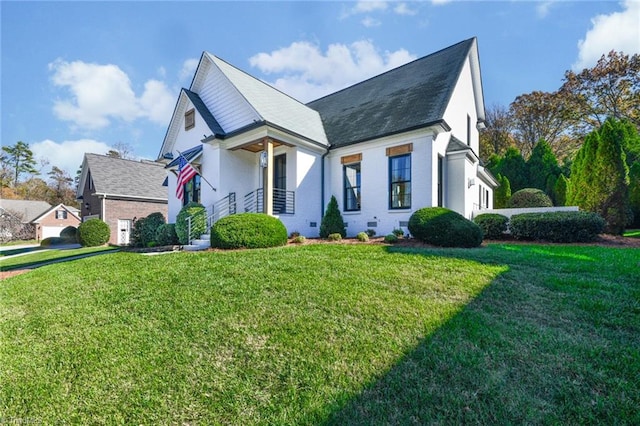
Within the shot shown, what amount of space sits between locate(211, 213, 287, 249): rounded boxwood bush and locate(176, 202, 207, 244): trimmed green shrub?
81.9 inches

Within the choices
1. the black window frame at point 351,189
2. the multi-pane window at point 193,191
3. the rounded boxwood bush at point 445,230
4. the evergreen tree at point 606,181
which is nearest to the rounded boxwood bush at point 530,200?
the evergreen tree at point 606,181

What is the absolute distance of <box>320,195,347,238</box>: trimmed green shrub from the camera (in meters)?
11.1

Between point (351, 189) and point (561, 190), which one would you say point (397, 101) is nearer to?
point (351, 189)

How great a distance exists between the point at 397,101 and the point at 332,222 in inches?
234

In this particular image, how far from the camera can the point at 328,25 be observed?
420 inches

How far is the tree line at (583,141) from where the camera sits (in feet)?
34.2

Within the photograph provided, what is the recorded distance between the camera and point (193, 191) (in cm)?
1384

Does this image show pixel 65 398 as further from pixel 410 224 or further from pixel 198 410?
pixel 410 224

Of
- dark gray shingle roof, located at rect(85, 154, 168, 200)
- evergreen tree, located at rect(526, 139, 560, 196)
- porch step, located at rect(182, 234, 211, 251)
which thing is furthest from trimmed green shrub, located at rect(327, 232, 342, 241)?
dark gray shingle roof, located at rect(85, 154, 168, 200)

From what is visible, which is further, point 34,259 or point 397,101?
point 34,259

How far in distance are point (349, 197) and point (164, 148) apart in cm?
995

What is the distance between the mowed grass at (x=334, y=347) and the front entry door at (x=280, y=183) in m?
6.64

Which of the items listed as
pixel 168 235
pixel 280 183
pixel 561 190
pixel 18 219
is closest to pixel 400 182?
pixel 280 183

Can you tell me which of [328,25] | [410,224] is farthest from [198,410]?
[328,25]
